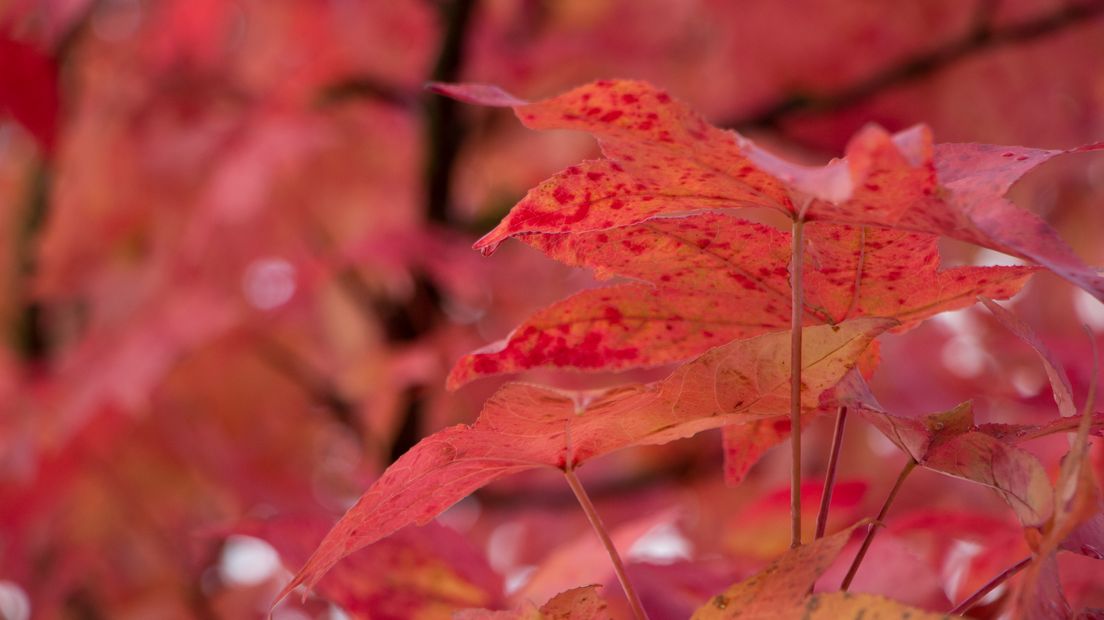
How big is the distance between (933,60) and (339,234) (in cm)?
98

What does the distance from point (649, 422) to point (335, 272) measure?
96cm

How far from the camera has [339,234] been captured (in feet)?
5.68

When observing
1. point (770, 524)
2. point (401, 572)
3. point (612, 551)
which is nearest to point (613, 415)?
point (612, 551)

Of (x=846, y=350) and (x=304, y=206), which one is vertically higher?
(x=846, y=350)

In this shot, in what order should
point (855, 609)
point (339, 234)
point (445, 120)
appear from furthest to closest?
point (339, 234), point (445, 120), point (855, 609)

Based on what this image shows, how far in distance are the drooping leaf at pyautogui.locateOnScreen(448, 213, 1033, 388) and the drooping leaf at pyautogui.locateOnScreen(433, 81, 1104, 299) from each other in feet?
0.08

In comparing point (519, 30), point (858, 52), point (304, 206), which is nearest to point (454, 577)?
point (858, 52)

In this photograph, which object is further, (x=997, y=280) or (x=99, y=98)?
(x=99, y=98)

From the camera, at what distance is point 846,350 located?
323mm

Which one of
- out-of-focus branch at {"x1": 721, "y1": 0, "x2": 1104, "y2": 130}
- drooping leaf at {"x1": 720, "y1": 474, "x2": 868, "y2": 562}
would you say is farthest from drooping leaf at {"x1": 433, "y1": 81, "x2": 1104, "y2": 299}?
out-of-focus branch at {"x1": 721, "y1": 0, "x2": 1104, "y2": 130}

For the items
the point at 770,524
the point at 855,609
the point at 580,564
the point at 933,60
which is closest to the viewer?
the point at 855,609

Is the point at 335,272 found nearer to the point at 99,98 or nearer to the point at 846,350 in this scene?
the point at 99,98

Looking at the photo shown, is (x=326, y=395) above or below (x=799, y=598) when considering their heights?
below

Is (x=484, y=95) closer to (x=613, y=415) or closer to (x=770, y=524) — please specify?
(x=613, y=415)
